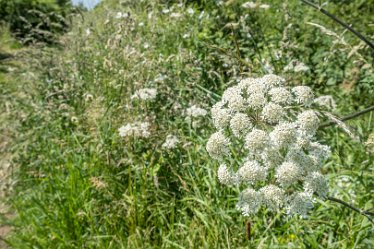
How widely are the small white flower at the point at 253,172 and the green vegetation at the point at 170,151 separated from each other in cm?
84

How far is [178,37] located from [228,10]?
79cm

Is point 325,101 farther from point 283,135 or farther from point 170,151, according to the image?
point 283,135

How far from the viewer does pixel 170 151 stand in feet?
11.0

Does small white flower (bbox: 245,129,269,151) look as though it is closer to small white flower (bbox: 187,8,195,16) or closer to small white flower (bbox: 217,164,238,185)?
small white flower (bbox: 217,164,238,185)

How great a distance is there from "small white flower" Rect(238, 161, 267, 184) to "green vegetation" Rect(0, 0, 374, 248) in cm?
84

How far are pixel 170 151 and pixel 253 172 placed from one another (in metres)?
1.85

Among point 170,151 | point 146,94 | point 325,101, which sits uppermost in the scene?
point 325,101

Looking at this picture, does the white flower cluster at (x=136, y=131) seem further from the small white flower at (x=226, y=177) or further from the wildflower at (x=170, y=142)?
the small white flower at (x=226, y=177)

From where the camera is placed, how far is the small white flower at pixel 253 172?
155 centimetres

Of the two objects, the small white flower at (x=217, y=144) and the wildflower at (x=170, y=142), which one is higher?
the small white flower at (x=217, y=144)

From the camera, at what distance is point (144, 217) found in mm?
3262

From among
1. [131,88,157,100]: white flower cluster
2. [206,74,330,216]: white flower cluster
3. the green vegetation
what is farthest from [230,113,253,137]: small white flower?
[131,88,157,100]: white flower cluster

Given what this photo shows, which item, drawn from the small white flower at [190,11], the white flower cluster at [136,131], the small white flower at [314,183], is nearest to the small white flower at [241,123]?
the small white flower at [314,183]

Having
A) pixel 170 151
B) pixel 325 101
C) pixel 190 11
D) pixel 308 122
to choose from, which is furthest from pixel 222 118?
pixel 190 11
